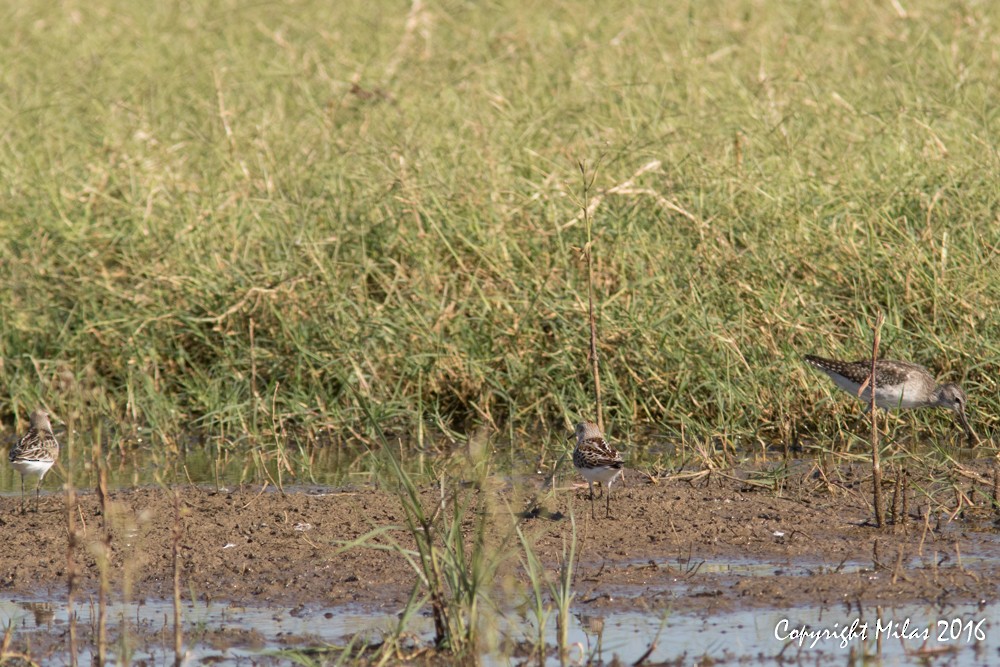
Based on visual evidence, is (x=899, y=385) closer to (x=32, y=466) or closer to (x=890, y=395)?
(x=890, y=395)

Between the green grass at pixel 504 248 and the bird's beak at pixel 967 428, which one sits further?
the green grass at pixel 504 248

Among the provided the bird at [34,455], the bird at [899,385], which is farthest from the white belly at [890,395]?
the bird at [34,455]

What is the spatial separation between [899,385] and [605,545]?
7.80 ft

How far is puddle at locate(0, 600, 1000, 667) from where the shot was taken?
4980mm

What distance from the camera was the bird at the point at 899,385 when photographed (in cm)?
771

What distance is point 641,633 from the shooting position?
5.21 metres

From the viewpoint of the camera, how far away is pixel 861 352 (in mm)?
8391

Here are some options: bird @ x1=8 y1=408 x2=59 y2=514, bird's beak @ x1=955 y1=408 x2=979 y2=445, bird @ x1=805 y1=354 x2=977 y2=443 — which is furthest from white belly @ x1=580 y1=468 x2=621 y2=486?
bird @ x1=8 y1=408 x2=59 y2=514

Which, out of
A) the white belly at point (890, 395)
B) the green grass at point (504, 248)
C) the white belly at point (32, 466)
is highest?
the green grass at point (504, 248)

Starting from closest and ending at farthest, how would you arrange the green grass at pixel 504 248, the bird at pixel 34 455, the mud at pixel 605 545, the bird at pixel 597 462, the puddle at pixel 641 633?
1. the puddle at pixel 641 633
2. the mud at pixel 605 545
3. the bird at pixel 597 462
4. the bird at pixel 34 455
5. the green grass at pixel 504 248

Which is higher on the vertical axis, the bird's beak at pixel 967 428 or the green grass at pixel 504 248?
the green grass at pixel 504 248

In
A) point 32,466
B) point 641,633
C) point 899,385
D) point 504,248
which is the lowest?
point 641,633

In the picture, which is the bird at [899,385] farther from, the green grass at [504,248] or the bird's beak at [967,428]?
the green grass at [504,248]

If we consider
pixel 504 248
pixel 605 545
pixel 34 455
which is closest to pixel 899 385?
pixel 605 545
